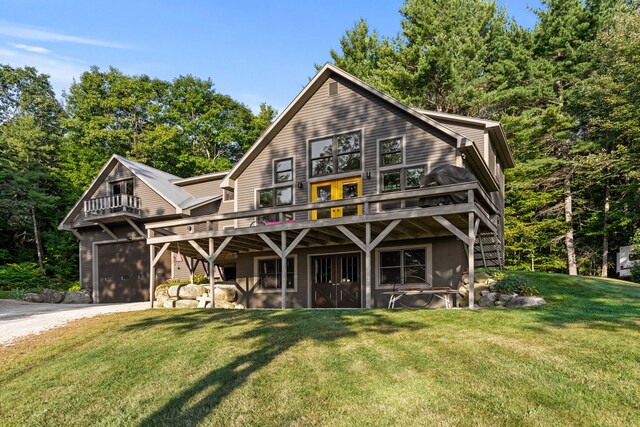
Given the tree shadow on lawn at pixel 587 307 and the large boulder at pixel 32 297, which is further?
the large boulder at pixel 32 297

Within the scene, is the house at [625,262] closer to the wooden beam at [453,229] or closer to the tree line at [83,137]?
the wooden beam at [453,229]

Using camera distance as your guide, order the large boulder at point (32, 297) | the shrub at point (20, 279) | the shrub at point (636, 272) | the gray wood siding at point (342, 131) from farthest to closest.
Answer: the shrub at point (20, 279) → the large boulder at point (32, 297) → the shrub at point (636, 272) → the gray wood siding at point (342, 131)

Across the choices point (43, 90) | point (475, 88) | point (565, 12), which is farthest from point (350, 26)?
point (43, 90)

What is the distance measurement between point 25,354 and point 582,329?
33.3ft

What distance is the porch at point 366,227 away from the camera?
9.58m

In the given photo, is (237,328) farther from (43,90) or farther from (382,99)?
(43,90)

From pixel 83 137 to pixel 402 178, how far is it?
29.8 metres

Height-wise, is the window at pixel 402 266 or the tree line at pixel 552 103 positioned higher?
the tree line at pixel 552 103

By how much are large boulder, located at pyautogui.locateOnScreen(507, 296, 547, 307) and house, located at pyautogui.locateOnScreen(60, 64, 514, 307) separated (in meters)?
2.01

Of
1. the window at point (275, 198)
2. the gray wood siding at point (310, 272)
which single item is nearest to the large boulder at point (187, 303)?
the gray wood siding at point (310, 272)

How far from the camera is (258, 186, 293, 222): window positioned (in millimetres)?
14906

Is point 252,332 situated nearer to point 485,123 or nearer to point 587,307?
point 587,307

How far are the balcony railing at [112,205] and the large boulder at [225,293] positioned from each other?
802cm

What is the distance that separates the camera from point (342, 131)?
14109 mm
